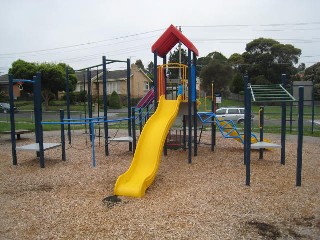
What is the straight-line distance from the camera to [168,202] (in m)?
5.50

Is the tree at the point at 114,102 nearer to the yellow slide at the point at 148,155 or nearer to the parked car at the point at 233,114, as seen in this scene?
the parked car at the point at 233,114

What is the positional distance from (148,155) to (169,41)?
3733mm

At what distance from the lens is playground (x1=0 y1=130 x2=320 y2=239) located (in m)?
4.38

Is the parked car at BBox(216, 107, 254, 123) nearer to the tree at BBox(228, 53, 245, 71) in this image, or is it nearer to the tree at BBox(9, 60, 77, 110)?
the tree at BBox(9, 60, 77, 110)

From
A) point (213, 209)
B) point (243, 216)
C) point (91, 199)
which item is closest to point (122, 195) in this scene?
point (91, 199)

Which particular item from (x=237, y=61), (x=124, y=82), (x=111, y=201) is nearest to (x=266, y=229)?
(x=111, y=201)

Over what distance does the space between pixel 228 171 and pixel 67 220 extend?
4.27 metres

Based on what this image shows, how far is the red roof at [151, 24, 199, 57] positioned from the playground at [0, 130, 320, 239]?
10.4 ft

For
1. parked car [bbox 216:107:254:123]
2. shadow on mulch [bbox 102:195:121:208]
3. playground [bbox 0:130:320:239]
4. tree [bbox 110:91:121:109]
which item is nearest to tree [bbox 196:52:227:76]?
tree [bbox 110:91:121:109]

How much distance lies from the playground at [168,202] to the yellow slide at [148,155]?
0.84 ft

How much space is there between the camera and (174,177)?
23.7ft

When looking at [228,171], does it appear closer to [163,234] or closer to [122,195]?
[122,195]

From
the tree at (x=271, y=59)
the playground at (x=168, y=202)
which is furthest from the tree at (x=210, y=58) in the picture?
the playground at (x=168, y=202)

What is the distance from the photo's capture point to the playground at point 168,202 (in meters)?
4.38
